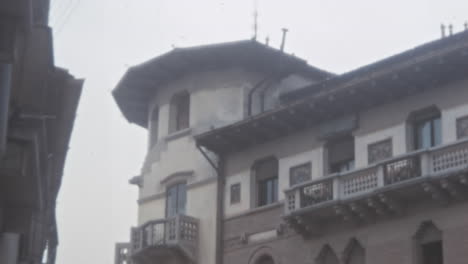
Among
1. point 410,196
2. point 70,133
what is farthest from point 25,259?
point 410,196

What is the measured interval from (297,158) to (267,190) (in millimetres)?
1572

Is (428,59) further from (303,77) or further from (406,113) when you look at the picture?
(303,77)

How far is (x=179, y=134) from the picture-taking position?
34281mm

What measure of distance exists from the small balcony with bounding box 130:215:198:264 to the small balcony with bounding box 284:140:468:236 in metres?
4.19

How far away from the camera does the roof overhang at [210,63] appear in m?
33.4

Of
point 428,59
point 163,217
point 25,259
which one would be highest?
point 428,59

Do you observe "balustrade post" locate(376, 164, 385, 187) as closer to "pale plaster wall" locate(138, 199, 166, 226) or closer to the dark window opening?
the dark window opening

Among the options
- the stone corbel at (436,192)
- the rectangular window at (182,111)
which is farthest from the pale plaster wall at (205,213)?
the stone corbel at (436,192)

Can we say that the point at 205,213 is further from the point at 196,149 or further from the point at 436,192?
the point at 436,192

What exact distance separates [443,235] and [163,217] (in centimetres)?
1096

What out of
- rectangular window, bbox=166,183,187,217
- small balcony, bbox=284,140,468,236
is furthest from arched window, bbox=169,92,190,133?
small balcony, bbox=284,140,468,236

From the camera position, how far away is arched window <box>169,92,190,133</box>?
34.8 m

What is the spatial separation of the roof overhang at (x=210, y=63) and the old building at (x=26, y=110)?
1639cm

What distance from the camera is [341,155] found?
96.2ft
